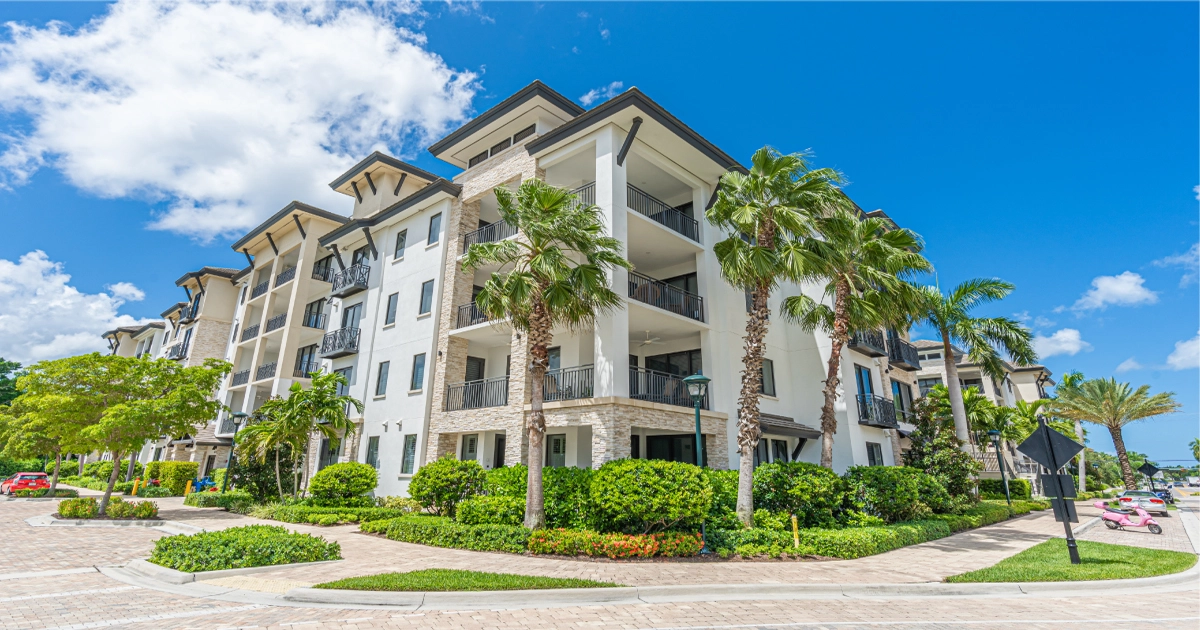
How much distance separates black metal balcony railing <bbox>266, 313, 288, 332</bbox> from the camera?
33.0 m

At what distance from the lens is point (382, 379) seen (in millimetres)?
24719

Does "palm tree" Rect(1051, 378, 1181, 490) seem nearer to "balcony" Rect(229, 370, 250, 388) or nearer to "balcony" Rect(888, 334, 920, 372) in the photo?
"balcony" Rect(888, 334, 920, 372)

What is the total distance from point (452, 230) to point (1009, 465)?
128 feet

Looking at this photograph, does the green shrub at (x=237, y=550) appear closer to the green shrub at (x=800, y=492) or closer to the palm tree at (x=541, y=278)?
the palm tree at (x=541, y=278)

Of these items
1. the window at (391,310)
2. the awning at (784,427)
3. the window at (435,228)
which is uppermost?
the window at (435,228)

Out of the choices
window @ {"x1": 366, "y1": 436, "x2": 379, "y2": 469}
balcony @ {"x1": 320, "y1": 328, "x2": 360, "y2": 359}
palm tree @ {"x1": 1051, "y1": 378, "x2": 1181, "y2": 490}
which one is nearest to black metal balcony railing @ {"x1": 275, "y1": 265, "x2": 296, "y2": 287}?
balcony @ {"x1": 320, "y1": 328, "x2": 360, "y2": 359}

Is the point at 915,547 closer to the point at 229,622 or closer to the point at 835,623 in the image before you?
the point at 835,623

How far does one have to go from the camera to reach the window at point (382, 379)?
24.4m

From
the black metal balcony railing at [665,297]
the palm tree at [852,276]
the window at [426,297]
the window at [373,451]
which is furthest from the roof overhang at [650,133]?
the window at [373,451]

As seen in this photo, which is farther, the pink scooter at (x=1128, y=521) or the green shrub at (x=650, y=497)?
the pink scooter at (x=1128, y=521)

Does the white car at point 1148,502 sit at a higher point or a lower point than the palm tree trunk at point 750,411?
lower

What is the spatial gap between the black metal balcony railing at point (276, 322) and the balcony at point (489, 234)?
52.8 ft

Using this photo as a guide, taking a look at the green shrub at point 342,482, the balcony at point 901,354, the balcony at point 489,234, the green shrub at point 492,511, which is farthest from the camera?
the balcony at point 901,354

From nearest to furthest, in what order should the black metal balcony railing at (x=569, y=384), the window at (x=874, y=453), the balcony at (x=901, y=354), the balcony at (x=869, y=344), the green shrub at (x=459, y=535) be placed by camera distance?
1. the green shrub at (x=459, y=535)
2. the black metal balcony railing at (x=569, y=384)
3. the balcony at (x=869, y=344)
4. the window at (x=874, y=453)
5. the balcony at (x=901, y=354)
